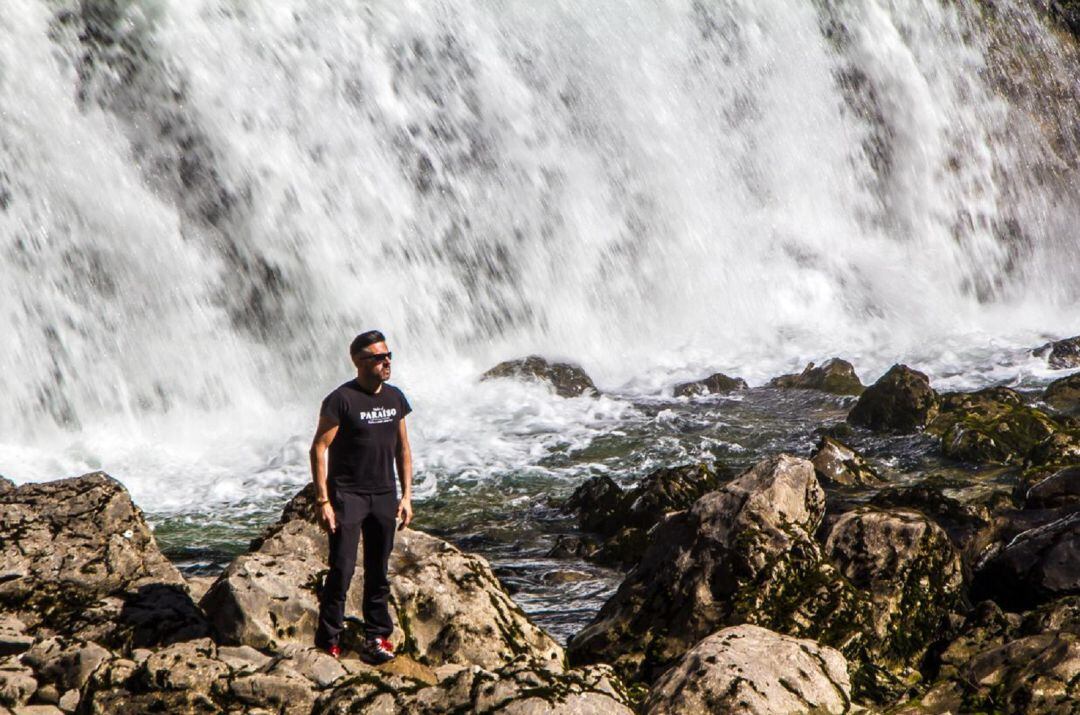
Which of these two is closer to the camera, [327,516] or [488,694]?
[488,694]

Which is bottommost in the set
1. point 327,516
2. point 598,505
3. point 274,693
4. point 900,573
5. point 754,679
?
point 900,573

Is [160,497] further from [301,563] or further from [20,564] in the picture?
[301,563]

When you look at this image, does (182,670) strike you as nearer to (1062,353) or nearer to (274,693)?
(274,693)

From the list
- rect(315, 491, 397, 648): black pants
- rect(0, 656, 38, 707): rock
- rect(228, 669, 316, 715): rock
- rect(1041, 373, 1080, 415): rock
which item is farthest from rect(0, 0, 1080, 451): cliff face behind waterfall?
rect(228, 669, 316, 715): rock

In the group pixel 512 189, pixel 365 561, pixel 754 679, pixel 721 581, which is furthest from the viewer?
pixel 512 189

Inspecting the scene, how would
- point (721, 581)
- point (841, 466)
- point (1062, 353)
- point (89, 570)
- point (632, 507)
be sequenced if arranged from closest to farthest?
point (721, 581) < point (89, 570) < point (632, 507) < point (841, 466) < point (1062, 353)

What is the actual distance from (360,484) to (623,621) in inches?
105

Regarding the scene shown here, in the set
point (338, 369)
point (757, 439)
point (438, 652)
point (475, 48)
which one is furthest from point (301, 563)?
point (475, 48)

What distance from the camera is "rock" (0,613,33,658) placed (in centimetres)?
822

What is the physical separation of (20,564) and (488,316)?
15.9 meters

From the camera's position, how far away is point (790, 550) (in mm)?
9258

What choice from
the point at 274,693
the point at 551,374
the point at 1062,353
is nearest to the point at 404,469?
the point at 274,693

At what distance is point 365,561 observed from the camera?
8297 mm

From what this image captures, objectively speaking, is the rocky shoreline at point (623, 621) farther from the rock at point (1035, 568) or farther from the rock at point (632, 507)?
the rock at point (632, 507)
